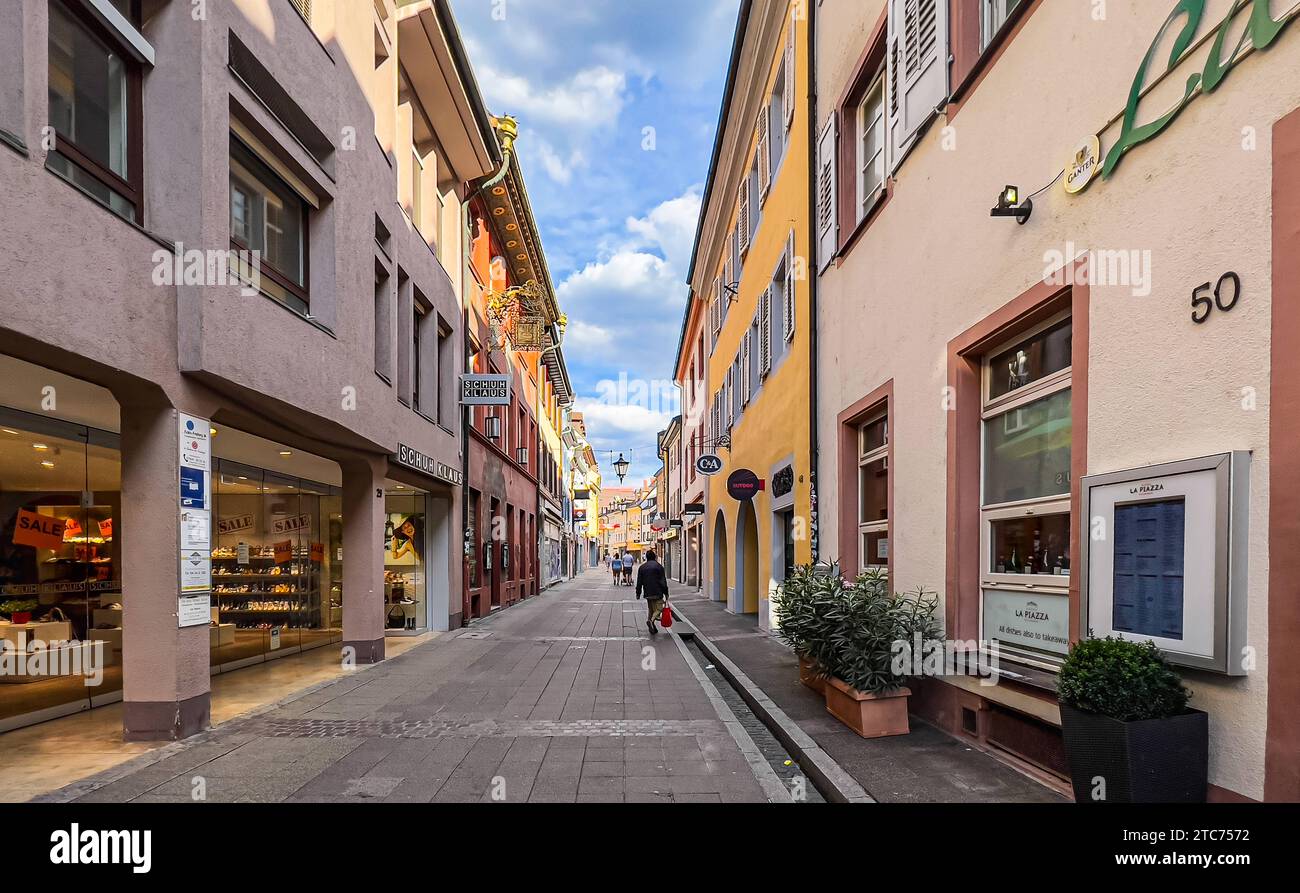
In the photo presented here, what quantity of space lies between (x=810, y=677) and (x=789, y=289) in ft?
23.5

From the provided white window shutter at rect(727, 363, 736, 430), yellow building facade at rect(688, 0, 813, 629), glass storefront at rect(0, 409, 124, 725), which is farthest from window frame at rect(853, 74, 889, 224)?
white window shutter at rect(727, 363, 736, 430)

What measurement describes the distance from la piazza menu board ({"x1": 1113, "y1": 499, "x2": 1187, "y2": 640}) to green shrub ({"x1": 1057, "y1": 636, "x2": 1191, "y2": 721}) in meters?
0.19

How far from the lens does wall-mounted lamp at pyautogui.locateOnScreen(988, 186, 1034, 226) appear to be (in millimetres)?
5352

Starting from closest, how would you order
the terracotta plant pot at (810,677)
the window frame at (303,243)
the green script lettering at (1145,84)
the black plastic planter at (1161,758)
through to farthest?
the black plastic planter at (1161,758) < the green script lettering at (1145,84) < the window frame at (303,243) < the terracotta plant pot at (810,677)

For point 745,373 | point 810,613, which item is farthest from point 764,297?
point 810,613

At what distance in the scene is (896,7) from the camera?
25.5 ft

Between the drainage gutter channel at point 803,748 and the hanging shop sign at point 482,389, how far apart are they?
8832 mm

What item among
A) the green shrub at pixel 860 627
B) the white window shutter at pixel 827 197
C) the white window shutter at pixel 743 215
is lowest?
the green shrub at pixel 860 627

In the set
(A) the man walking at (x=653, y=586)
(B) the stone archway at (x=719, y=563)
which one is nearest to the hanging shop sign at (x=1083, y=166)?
(A) the man walking at (x=653, y=586)

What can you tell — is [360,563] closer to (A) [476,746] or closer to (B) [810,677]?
(A) [476,746]

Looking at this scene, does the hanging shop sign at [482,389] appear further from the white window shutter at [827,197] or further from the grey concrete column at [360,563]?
the white window shutter at [827,197]

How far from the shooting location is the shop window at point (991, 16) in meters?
6.19

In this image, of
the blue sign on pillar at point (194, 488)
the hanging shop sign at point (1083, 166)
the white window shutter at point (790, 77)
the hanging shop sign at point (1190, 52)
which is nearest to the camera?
the hanging shop sign at point (1190, 52)
